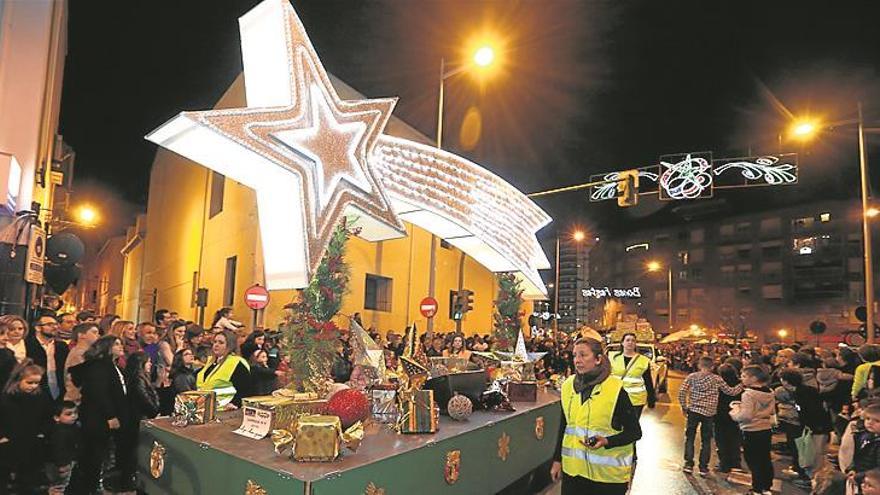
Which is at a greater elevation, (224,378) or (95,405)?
(224,378)

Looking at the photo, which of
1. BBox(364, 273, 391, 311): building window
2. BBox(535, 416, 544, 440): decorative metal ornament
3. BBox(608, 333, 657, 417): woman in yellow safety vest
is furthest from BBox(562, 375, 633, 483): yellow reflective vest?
BBox(364, 273, 391, 311): building window

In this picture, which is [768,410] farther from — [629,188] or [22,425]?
[22,425]

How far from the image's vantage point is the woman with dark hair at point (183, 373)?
6.83 meters

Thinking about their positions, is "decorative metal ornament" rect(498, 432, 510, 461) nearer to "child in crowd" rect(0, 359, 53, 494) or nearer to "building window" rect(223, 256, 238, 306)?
"child in crowd" rect(0, 359, 53, 494)

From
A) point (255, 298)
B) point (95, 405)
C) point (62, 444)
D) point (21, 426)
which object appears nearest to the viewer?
point (21, 426)

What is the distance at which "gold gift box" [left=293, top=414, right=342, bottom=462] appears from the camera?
358 centimetres

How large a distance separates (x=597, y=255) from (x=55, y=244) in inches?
3330

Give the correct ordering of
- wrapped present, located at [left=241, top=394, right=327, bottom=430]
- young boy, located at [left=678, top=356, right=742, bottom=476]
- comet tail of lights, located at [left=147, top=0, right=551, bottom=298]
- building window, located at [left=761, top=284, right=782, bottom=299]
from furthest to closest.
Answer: building window, located at [left=761, top=284, right=782, bottom=299] → young boy, located at [left=678, top=356, right=742, bottom=476] → comet tail of lights, located at [left=147, top=0, right=551, bottom=298] → wrapped present, located at [left=241, top=394, right=327, bottom=430]

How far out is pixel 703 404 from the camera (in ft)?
28.0

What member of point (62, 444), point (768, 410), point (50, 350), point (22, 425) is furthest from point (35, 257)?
point (768, 410)

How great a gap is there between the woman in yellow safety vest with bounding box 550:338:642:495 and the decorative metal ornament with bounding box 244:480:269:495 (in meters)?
2.13

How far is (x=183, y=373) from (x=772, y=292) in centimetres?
6740

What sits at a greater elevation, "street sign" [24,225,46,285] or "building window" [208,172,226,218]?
"building window" [208,172,226,218]

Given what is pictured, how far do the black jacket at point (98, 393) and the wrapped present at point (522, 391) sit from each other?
430 cm
